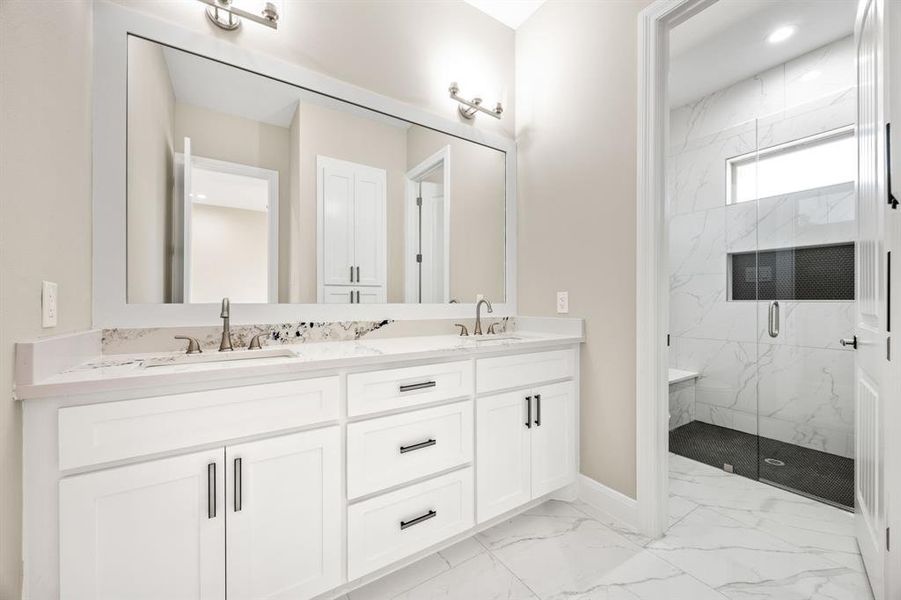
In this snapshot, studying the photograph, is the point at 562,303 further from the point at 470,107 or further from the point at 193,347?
the point at 193,347

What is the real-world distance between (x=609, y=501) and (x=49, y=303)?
2.30m

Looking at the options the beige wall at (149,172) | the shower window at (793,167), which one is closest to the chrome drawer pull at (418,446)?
the beige wall at (149,172)

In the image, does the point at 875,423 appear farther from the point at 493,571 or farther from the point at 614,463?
the point at 493,571

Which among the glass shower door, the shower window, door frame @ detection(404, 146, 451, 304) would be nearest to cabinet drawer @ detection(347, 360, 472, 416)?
door frame @ detection(404, 146, 451, 304)

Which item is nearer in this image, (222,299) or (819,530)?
(222,299)

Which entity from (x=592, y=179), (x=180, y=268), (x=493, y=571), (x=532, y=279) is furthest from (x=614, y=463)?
(x=180, y=268)

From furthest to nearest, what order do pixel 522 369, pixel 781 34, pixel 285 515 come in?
pixel 781 34, pixel 522 369, pixel 285 515

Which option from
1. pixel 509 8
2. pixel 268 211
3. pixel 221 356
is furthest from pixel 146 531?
pixel 509 8

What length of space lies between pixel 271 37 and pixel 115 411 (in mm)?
1622

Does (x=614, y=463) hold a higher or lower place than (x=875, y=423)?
lower

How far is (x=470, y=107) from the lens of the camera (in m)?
2.28

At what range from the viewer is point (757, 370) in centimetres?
294

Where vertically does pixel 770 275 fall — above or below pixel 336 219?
below

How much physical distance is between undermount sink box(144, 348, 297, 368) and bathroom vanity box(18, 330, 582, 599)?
6 cm
